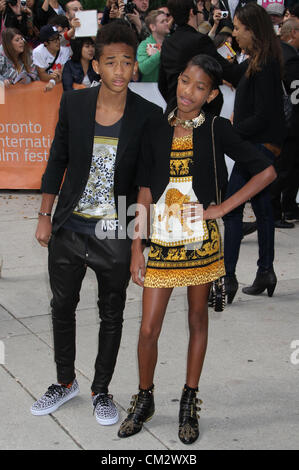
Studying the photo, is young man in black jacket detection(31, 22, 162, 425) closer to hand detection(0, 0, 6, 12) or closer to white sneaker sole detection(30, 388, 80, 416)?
white sneaker sole detection(30, 388, 80, 416)

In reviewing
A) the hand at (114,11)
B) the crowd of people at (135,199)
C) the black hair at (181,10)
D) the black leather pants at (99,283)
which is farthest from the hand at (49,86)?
the black leather pants at (99,283)

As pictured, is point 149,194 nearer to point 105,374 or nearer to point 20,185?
point 105,374

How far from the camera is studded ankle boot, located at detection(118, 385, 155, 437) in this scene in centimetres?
354

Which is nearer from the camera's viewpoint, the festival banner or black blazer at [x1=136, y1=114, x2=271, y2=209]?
black blazer at [x1=136, y1=114, x2=271, y2=209]

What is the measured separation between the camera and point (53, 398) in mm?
3809

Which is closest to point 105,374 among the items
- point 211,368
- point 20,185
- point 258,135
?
point 211,368

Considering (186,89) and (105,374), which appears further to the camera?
(105,374)

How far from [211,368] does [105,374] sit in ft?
2.80

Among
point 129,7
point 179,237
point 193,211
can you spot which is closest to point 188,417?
Answer: point 179,237

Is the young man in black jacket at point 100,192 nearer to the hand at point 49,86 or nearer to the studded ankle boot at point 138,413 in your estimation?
the studded ankle boot at point 138,413

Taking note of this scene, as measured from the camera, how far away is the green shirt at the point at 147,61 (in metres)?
8.70

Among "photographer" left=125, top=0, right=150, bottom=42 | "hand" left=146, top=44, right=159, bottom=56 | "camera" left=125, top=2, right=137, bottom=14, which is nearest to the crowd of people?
"hand" left=146, top=44, right=159, bottom=56

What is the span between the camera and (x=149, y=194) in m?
3.50

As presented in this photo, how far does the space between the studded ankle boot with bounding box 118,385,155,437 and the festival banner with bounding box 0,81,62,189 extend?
643cm
